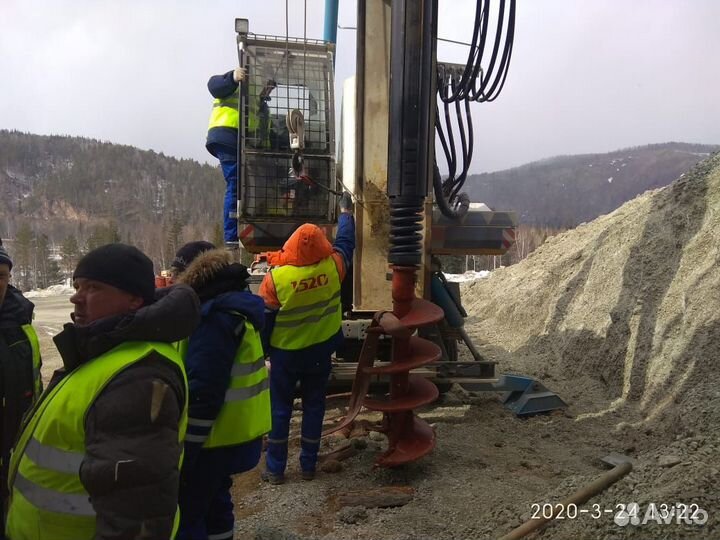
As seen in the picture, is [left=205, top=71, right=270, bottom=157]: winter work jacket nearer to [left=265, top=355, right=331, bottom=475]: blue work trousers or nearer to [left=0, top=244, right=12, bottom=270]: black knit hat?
[left=265, top=355, right=331, bottom=475]: blue work trousers

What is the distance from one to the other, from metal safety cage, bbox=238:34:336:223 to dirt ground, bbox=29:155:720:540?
6.82 ft

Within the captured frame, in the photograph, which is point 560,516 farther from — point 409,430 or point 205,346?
point 205,346

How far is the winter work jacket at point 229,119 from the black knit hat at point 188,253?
2.77 metres

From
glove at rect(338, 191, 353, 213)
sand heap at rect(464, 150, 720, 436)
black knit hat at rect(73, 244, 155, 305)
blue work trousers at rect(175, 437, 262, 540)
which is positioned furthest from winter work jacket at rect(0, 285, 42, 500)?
sand heap at rect(464, 150, 720, 436)

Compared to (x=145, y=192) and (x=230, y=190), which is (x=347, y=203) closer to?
(x=230, y=190)

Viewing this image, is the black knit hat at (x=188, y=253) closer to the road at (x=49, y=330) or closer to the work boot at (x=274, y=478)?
the work boot at (x=274, y=478)

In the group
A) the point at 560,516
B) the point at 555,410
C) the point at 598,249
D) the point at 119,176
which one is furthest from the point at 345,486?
the point at 119,176

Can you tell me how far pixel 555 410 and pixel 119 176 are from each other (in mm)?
126794

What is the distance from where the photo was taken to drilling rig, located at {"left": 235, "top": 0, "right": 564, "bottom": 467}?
13.1 feet

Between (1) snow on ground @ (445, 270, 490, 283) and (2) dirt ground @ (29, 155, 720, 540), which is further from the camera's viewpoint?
(1) snow on ground @ (445, 270, 490, 283)

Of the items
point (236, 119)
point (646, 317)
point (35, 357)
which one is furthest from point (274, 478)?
point (646, 317)

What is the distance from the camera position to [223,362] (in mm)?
2422

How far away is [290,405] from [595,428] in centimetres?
272

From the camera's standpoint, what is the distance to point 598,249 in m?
8.62
